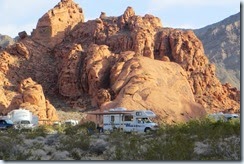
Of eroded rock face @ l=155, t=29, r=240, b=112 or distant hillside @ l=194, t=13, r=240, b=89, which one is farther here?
distant hillside @ l=194, t=13, r=240, b=89

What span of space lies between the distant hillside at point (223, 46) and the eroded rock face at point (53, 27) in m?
38.3

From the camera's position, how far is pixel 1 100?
55.6 m

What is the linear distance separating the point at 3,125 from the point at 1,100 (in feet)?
54.1

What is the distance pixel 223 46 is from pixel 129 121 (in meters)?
92.3

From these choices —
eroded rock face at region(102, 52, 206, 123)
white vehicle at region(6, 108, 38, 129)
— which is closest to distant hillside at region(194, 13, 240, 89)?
eroded rock face at region(102, 52, 206, 123)

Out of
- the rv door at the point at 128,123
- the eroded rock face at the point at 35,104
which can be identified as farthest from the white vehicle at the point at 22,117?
the rv door at the point at 128,123

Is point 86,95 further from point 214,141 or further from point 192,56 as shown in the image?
point 214,141

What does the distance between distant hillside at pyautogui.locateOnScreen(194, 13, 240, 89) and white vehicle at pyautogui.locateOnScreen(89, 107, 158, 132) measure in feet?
209

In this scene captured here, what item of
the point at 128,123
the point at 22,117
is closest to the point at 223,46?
the point at 22,117

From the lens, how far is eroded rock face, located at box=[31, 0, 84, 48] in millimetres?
77688

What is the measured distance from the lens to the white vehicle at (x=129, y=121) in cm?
3459

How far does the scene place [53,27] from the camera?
77.6 m

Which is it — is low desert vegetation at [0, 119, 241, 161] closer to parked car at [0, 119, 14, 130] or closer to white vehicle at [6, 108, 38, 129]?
parked car at [0, 119, 14, 130]

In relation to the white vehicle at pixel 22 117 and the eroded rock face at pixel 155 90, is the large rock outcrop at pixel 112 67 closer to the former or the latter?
the eroded rock face at pixel 155 90
